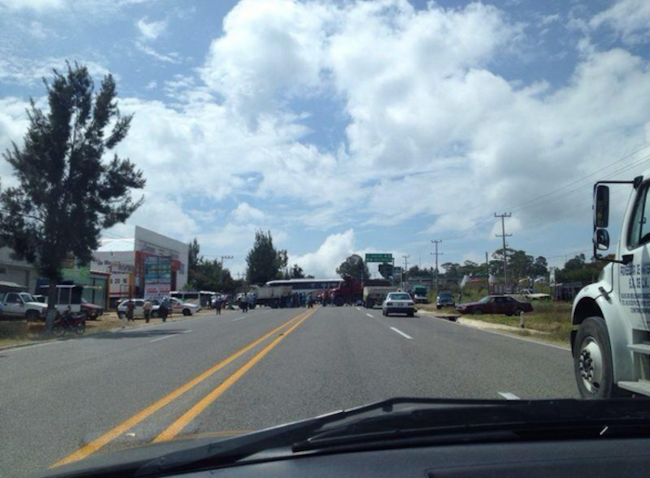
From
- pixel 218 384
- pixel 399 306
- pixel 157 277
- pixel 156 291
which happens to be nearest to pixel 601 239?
pixel 218 384

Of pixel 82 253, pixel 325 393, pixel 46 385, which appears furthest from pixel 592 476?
pixel 82 253

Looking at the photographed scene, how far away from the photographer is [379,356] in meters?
13.1

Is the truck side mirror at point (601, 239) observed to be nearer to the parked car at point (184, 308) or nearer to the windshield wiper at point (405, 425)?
the windshield wiper at point (405, 425)

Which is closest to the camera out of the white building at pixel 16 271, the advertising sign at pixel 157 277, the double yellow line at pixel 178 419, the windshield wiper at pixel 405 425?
the windshield wiper at pixel 405 425

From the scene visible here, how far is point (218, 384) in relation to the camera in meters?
9.52

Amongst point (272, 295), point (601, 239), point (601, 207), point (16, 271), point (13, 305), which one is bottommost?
point (13, 305)

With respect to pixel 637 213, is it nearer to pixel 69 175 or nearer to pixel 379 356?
pixel 379 356

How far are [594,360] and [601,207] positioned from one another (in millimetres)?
1824

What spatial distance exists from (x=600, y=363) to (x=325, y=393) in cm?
377

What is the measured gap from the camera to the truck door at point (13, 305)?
32656 mm

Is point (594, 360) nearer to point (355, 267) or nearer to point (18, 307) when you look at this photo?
point (18, 307)

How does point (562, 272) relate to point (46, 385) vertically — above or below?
above

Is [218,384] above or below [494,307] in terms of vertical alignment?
below

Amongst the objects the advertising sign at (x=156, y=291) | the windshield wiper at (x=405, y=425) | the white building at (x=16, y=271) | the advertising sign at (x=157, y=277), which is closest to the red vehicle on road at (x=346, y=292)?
the advertising sign at (x=156, y=291)
